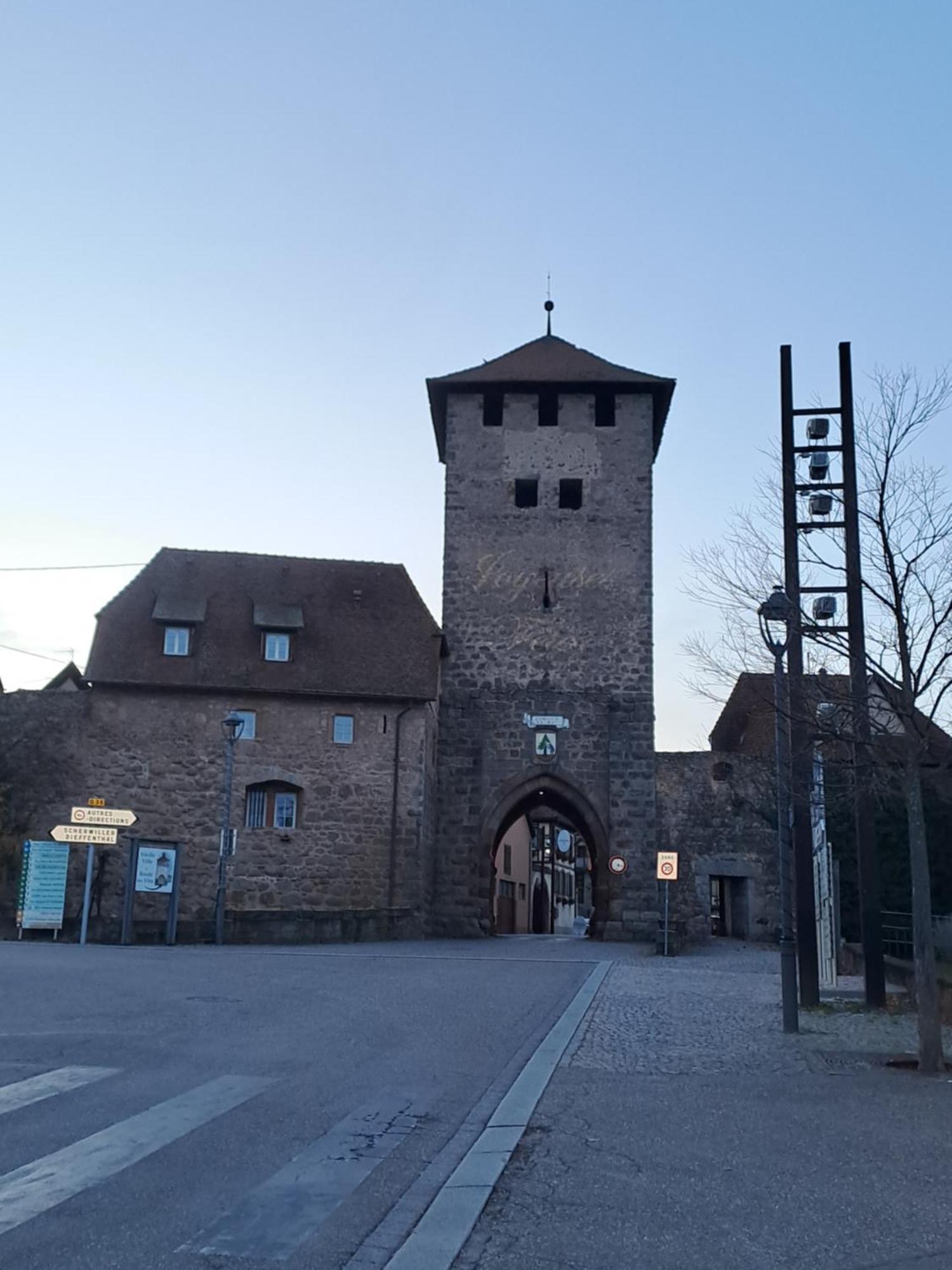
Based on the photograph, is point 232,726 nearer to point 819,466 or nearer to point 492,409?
point 492,409

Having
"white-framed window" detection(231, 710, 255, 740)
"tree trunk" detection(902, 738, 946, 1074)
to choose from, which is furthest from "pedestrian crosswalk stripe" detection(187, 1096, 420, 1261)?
"white-framed window" detection(231, 710, 255, 740)

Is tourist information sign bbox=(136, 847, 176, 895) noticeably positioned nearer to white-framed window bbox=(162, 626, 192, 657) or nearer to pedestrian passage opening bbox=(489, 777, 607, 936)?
white-framed window bbox=(162, 626, 192, 657)

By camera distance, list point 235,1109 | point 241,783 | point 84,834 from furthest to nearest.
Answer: point 241,783
point 84,834
point 235,1109

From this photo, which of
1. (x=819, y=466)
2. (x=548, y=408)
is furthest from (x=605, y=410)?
(x=819, y=466)

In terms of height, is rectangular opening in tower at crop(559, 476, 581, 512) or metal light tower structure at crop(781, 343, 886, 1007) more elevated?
rectangular opening in tower at crop(559, 476, 581, 512)

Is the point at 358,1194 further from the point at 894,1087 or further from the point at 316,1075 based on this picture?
the point at 894,1087

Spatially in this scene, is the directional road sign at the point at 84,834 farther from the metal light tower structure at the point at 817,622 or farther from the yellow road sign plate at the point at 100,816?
the metal light tower structure at the point at 817,622

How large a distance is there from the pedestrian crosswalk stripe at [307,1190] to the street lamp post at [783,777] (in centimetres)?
577

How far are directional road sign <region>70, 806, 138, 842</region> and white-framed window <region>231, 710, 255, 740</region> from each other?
217 inches

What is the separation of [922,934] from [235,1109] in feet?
18.2

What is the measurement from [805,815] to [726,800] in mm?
21554

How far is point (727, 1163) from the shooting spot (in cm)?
617

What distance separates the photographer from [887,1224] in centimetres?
515

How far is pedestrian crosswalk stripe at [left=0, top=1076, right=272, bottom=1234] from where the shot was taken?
504 centimetres
